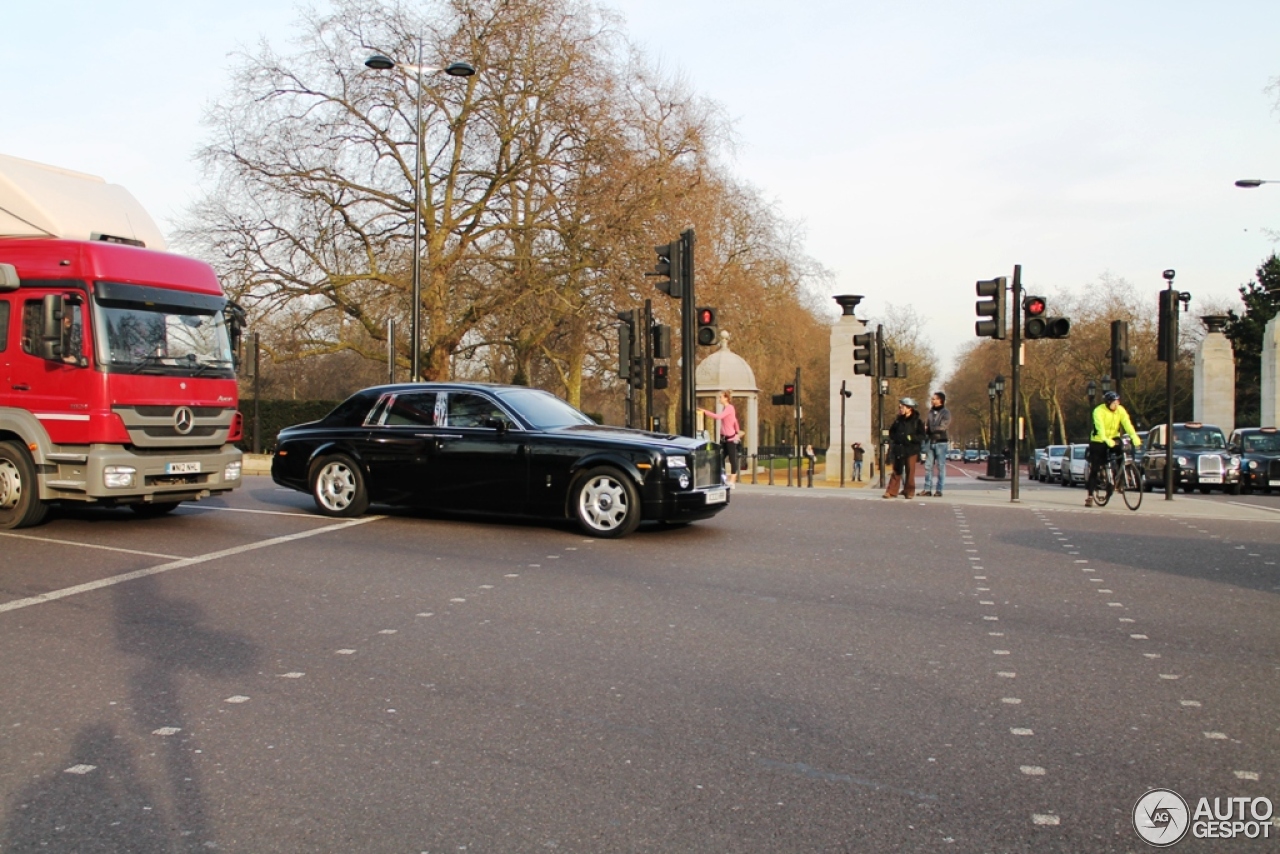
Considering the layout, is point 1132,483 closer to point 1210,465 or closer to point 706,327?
point 706,327

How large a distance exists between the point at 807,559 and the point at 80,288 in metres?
7.35

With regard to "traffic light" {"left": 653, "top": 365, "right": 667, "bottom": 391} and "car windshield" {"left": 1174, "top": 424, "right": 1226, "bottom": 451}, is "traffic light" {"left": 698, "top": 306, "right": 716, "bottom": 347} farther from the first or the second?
"car windshield" {"left": 1174, "top": 424, "right": 1226, "bottom": 451}

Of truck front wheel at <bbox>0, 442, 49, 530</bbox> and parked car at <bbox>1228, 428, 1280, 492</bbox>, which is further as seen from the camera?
parked car at <bbox>1228, 428, 1280, 492</bbox>

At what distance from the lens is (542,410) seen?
40.7 feet

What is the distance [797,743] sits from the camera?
4.64m

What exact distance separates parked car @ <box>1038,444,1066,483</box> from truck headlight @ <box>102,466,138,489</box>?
3927 cm

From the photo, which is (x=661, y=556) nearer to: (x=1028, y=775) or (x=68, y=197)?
(x=1028, y=775)

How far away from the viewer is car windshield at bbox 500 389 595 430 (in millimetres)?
12055

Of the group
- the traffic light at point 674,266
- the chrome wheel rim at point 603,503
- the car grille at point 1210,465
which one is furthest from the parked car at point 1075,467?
the chrome wheel rim at point 603,503

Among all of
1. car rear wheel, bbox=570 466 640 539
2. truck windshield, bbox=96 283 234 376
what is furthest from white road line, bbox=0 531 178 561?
car rear wheel, bbox=570 466 640 539

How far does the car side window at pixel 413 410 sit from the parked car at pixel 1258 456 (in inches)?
947

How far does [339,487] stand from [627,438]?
353cm

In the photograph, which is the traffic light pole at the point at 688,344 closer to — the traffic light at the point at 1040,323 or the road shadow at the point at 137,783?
the traffic light at the point at 1040,323

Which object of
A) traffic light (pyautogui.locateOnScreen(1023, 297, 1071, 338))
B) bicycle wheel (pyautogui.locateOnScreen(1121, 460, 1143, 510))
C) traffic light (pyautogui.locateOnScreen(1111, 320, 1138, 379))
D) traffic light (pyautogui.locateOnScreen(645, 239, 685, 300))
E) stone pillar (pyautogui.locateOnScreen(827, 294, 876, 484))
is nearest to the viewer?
bicycle wheel (pyautogui.locateOnScreen(1121, 460, 1143, 510))
